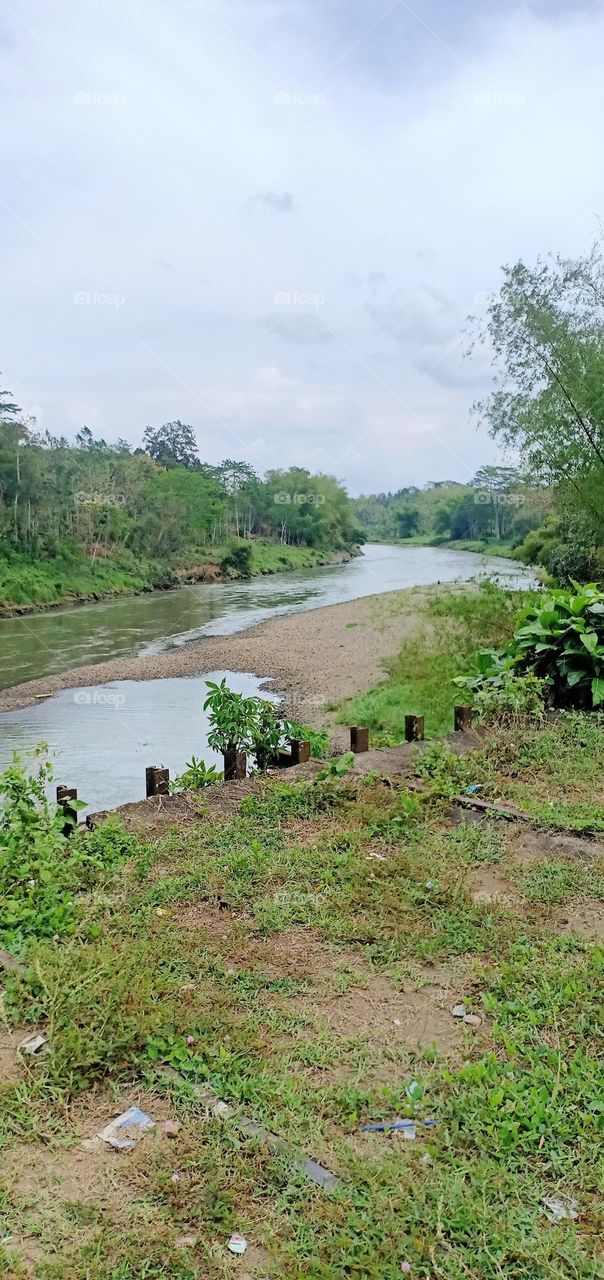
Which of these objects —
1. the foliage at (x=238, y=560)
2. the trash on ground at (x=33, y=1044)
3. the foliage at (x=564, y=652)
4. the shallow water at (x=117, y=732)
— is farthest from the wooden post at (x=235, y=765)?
the foliage at (x=238, y=560)

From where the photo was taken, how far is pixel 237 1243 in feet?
6.69

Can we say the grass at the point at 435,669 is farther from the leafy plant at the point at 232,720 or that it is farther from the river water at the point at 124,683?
the leafy plant at the point at 232,720

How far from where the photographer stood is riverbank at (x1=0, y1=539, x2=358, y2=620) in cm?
3356

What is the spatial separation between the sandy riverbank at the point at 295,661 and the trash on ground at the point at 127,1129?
1085 cm

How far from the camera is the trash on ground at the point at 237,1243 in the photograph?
202cm

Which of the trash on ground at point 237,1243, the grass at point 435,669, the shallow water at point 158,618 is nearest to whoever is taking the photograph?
the trash on ground at point 237,1243

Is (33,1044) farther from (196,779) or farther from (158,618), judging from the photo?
(158,618)

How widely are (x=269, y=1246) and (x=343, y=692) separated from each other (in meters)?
13.2

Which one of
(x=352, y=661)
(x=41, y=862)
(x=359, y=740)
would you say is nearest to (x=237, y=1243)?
(x=41, y=862)

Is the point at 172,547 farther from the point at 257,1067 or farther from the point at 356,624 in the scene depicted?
the point at 257,1067

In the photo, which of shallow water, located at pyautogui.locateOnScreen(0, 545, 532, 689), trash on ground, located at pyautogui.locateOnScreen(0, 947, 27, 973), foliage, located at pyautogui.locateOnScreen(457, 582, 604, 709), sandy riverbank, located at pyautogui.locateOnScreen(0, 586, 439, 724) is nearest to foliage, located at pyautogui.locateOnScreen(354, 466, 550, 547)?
shallow water, located at pyautogui.locateOnScreen(0, 545, 532, 689)

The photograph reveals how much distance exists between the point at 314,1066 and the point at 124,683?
15.5 meters

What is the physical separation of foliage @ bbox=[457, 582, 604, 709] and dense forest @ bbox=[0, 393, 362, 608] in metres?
27.8

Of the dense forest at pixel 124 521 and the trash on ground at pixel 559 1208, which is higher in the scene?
the dense forest at pixel 124 521
